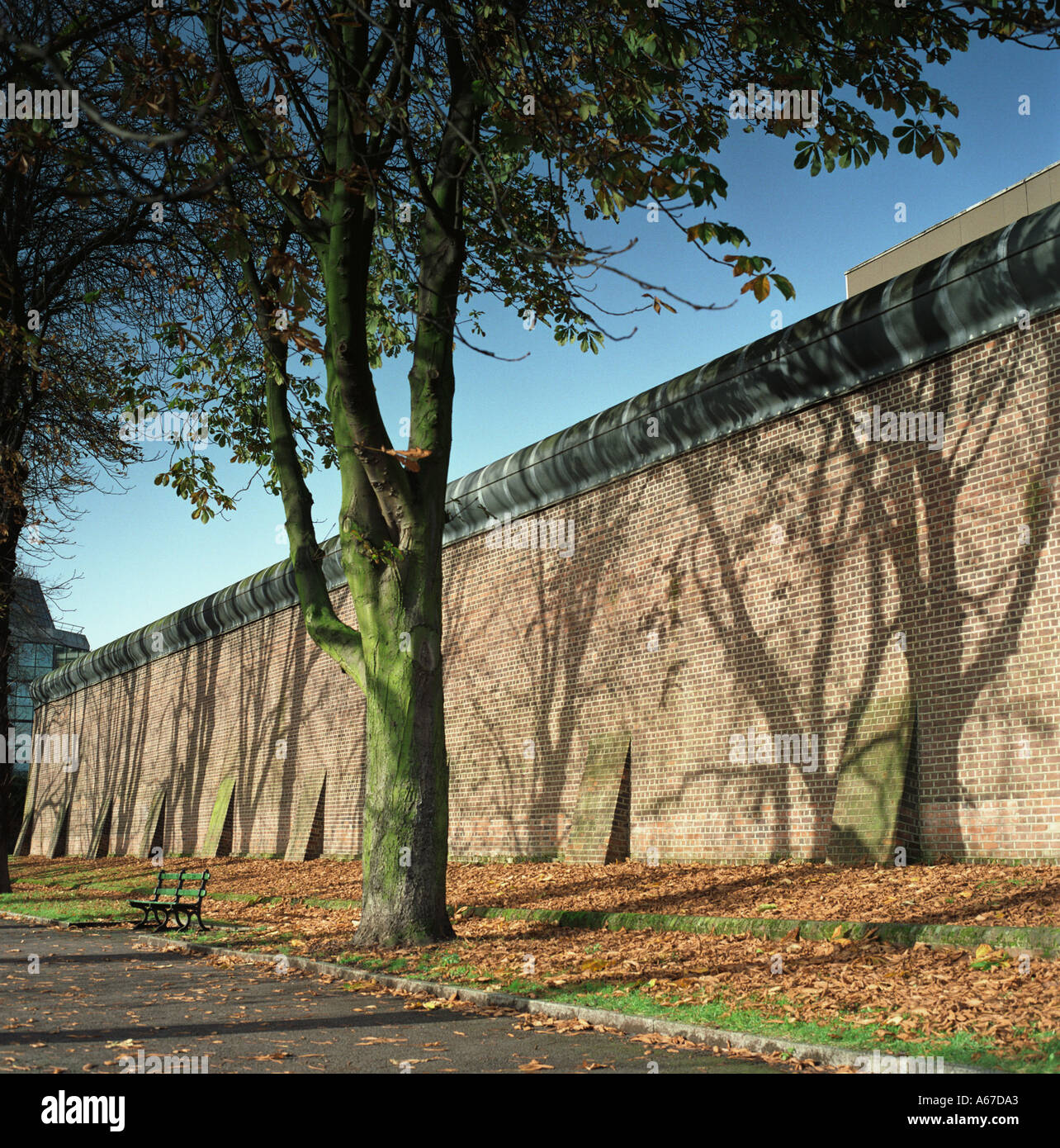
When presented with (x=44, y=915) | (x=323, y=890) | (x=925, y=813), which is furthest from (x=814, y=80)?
(x=44, y=915)

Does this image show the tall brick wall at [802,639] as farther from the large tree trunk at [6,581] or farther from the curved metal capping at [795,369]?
the large tree trunk at [6,581]

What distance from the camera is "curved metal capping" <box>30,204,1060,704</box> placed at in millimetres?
10844

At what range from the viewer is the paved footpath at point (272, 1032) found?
6211 mm

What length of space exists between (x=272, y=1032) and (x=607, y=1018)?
216 centimetres

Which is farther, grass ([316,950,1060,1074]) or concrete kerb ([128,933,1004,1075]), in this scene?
concrete kerb ([128,933,1004,1075])

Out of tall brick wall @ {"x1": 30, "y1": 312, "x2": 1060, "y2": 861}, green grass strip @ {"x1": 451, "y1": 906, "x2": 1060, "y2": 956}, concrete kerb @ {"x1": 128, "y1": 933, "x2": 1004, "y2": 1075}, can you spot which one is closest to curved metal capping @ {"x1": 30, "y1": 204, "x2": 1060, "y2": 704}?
tall brick wall @ {"x1": 30, "y1": 312, "x2": 1060, "y2": 861}

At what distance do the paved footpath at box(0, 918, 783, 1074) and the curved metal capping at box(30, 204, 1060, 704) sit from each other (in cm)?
544

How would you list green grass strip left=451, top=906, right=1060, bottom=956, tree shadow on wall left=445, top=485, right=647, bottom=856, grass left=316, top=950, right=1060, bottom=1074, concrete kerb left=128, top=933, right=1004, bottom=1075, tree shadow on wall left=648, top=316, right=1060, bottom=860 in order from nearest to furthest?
1. grass left=316, top=950, right=1060, bottom=1074
2. concrete kerb left=128, top=933, right=1004, bottom=1075
3. green grass strip left=451, top=906, right=1060, bottom=956
4. tree shadow on wall left=648, top=316, right=1060, bottom=860
5. tree shadow on wall left=445, top=485, right=647, bottom=856

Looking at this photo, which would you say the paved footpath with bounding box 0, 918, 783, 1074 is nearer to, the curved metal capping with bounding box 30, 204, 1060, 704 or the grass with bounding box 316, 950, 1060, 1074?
the grass with bounding box 316, 950, 1060, 1074

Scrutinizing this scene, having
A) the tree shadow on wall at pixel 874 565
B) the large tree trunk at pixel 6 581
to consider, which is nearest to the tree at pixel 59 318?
the large tree trunk at pixel 6 581

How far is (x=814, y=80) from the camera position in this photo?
10.6 m

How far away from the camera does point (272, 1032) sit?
7.30 meters

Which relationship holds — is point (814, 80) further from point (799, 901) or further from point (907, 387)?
point (799, 901)
